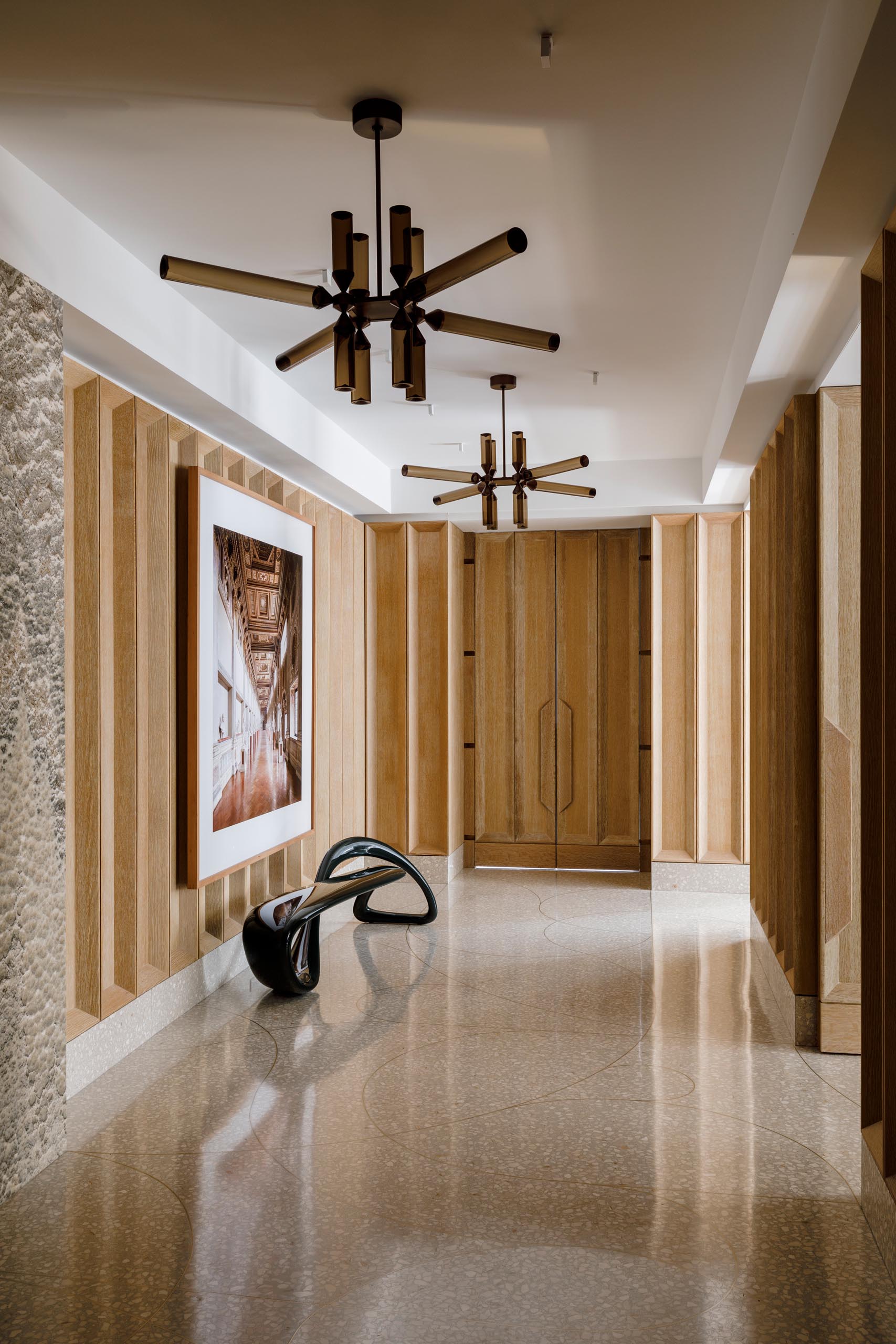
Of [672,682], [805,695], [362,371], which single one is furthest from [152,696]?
[672,682]

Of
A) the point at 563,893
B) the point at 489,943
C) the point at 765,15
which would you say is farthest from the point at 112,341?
the point at 563,893

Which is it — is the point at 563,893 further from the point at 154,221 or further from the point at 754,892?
the point at 154,221

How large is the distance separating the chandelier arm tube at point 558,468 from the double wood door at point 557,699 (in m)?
2.25

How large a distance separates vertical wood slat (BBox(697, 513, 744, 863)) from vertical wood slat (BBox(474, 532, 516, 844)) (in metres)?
1.59

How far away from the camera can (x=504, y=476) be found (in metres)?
5.77

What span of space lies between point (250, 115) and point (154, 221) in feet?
2.62

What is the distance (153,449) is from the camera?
160 inches

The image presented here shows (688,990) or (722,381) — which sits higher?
(722,381)

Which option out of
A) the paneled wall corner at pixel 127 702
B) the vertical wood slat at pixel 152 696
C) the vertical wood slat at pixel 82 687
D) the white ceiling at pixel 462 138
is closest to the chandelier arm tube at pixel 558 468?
the white ceiling at pixel 462 138

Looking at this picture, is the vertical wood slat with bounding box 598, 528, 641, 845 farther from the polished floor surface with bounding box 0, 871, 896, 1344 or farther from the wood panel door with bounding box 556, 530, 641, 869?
the polished floor surface with bounding box 0, 871, 896, 1344

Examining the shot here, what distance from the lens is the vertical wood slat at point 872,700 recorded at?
271cm

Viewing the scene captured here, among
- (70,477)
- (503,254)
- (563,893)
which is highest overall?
(503,254)

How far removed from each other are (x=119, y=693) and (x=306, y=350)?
1.53 metres

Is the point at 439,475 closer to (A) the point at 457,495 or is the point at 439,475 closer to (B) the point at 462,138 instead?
(A) the point at 457,495
